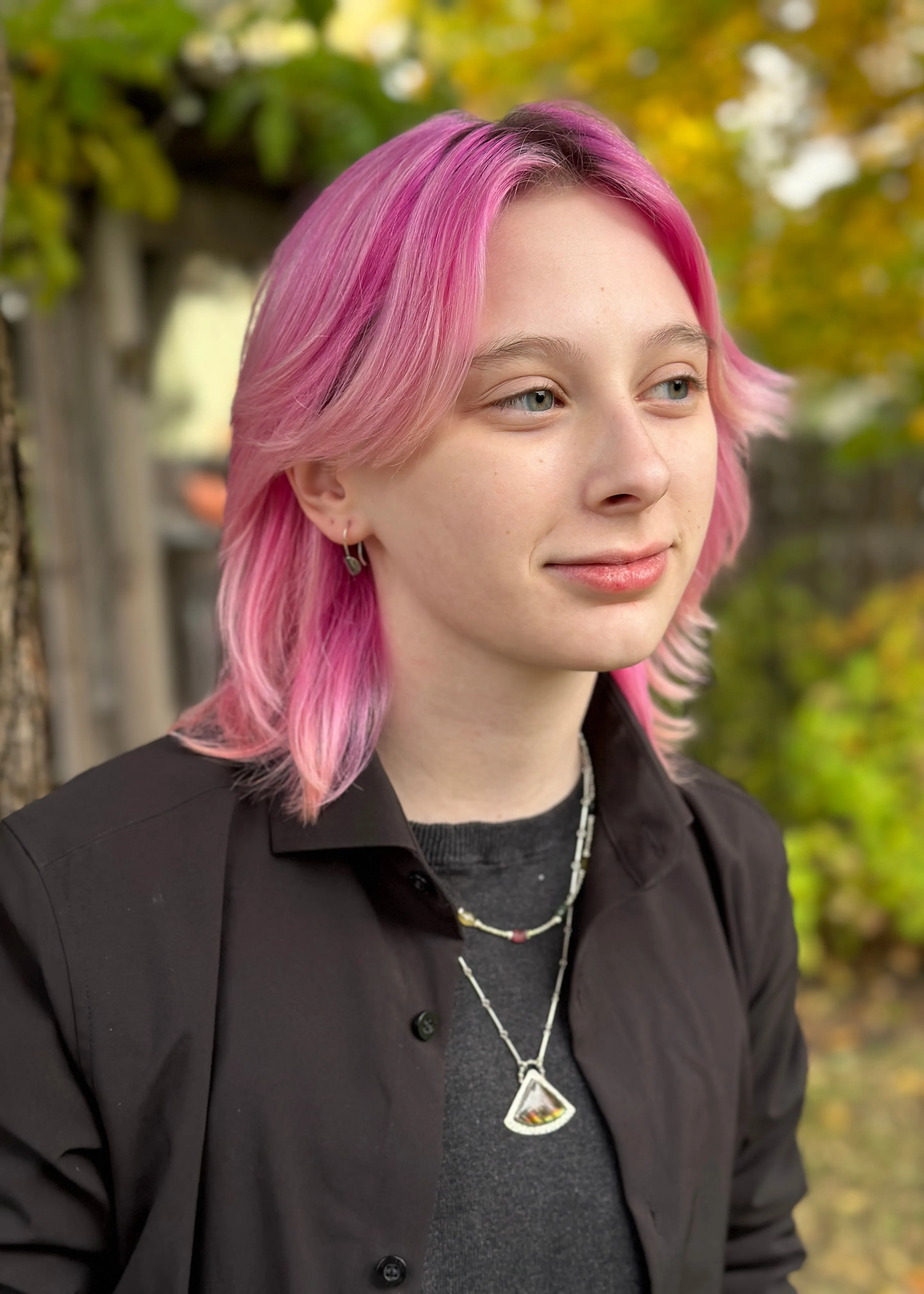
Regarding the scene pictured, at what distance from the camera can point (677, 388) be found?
143 cm

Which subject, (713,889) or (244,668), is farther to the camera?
(713,889)

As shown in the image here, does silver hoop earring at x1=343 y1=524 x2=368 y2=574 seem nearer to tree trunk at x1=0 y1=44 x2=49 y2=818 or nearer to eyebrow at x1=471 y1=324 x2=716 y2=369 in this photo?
eyebrow at x1=471 y1=324 x2=716 y2=369

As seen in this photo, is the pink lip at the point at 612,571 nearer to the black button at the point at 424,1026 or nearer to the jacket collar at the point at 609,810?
the jacket collar at the point at 609,810

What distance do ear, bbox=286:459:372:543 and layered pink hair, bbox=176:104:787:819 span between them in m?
0.03

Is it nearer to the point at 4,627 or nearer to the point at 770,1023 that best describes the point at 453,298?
the point at 4,627

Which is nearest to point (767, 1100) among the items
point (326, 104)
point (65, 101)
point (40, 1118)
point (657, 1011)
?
point (657, 1011)

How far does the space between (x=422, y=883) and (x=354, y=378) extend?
600 millimetres

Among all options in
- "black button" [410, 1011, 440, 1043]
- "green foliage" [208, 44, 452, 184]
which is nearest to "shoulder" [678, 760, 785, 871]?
"black button" [410, 1011, 440, 1043]

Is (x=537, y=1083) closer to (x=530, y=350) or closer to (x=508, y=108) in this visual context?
(x=530, y=350)

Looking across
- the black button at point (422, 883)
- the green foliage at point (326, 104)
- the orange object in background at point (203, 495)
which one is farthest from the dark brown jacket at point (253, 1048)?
the orange object in background at point (203, 495)

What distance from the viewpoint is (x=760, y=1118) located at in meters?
1.72

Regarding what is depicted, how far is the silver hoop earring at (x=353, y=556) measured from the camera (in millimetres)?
1488

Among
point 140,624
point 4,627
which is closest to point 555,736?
point 4,627

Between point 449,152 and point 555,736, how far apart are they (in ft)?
2.41
